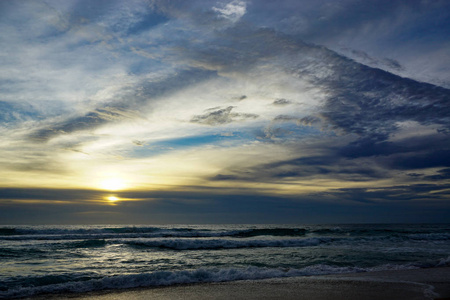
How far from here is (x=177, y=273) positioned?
34.4 feet

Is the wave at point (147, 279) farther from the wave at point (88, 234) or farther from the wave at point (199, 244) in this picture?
the wave at point (88, 234)

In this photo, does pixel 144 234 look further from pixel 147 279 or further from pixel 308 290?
pixel 308 290

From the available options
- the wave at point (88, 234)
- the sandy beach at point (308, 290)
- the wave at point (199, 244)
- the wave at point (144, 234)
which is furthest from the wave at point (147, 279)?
the wave at point (88, 234)

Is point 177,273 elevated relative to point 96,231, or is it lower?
elevated

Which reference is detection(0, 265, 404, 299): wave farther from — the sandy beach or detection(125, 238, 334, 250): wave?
detection(125, 238, 334, 250): wave

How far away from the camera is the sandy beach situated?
25.0ft

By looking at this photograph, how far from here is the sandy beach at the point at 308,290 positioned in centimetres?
762

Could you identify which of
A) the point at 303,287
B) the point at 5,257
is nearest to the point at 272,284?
the point at 303,287

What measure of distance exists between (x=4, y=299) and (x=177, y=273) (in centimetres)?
498

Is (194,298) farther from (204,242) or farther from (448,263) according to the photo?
(204,242)

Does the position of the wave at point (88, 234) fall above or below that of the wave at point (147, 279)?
below

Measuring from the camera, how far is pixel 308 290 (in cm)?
834

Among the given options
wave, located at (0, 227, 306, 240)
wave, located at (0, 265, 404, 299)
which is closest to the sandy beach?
wave, located at (0, 265, 404, 299)

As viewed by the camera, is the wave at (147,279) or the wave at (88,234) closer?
the wave at (147,279)
